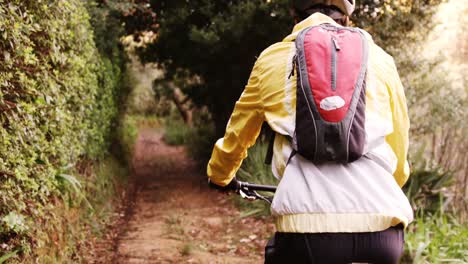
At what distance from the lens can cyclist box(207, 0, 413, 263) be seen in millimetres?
2316

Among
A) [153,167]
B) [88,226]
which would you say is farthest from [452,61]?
[88,226]

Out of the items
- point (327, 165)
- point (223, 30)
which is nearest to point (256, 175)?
point (223, 30)

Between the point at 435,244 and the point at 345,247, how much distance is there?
15.0ft

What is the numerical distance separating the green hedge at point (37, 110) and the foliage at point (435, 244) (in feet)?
11.3

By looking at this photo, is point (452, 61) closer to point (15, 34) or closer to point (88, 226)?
point (88, 226)

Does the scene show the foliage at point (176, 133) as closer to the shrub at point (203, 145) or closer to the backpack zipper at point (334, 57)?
the shrub at point (203, 145)

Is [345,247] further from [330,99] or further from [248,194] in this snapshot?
[248,194]

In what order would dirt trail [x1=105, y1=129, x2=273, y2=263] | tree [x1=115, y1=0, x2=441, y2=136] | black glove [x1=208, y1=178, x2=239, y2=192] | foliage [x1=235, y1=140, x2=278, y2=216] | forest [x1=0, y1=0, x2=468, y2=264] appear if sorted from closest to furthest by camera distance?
black glove [x1=208, y1=178, x2=239, y2=192]
forest [x1=0, y1=0, x2=468, y2=264]
dirt trail [x1=105, y1=129, x2=273, y2=263]
foliage [x1=235, y1=140, x2=278, y2=216]
tree [x1=115, y1=0, x2=441, y2=136]

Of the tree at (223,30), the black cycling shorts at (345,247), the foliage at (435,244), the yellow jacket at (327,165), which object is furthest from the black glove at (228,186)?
Result: the tree at (223,30)

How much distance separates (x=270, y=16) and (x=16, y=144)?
741 cm

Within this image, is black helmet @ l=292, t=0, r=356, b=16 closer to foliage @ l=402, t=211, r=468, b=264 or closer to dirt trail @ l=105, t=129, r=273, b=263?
foliage @ l=402, t=211, r=468, b=264

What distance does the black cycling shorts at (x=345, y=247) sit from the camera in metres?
2.30

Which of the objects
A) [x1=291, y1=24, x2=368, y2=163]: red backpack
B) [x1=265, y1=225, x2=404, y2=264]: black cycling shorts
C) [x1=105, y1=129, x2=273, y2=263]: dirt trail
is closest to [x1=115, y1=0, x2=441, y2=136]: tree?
[x1=105, y1=129, x2=273, y2=263]: dirt trail

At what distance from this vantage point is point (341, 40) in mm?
2426
